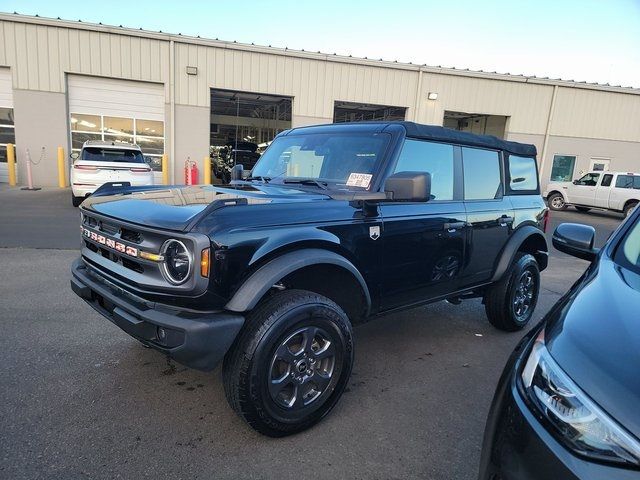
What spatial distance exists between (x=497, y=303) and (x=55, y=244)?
6.96 m

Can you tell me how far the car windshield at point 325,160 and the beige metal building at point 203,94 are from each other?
539 inches

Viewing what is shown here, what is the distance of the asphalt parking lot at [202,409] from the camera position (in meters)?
2.41

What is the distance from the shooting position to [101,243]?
2.91 m

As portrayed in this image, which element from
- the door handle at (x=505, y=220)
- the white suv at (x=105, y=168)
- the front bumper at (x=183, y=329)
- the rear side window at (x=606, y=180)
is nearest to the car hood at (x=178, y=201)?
the front bumper at (x=183, y=329)

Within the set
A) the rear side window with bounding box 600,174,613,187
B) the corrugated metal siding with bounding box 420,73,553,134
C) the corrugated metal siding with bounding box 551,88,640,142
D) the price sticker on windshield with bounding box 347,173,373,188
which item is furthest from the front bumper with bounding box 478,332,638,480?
the corrugated metal siding with bounding box 551,88,640,142

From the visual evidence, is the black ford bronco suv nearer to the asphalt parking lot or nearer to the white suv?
the asphalt parking lot

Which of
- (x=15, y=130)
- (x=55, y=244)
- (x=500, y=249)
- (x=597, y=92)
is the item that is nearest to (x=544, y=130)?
(x=597, y=92)

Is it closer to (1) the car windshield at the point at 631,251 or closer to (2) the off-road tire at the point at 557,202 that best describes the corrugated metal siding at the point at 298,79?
(2) the off-road tire at the point at 557,202

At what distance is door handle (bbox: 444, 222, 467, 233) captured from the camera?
3.61 m

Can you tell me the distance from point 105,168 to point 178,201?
968cm

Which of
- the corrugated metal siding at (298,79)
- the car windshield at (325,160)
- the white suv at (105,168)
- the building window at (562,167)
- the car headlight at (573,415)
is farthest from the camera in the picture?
the building window at (562,167)

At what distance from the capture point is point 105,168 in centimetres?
1130

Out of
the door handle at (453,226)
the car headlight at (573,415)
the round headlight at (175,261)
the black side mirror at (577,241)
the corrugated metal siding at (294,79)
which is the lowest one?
the car headlight at (573,415)

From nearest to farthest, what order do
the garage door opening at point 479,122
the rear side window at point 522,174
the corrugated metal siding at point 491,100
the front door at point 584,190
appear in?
the rear side window at point 522,174 < the front door at point 584,190 < the corrugated metal siding at point 491,100 < the garage door opening at point 479,122
